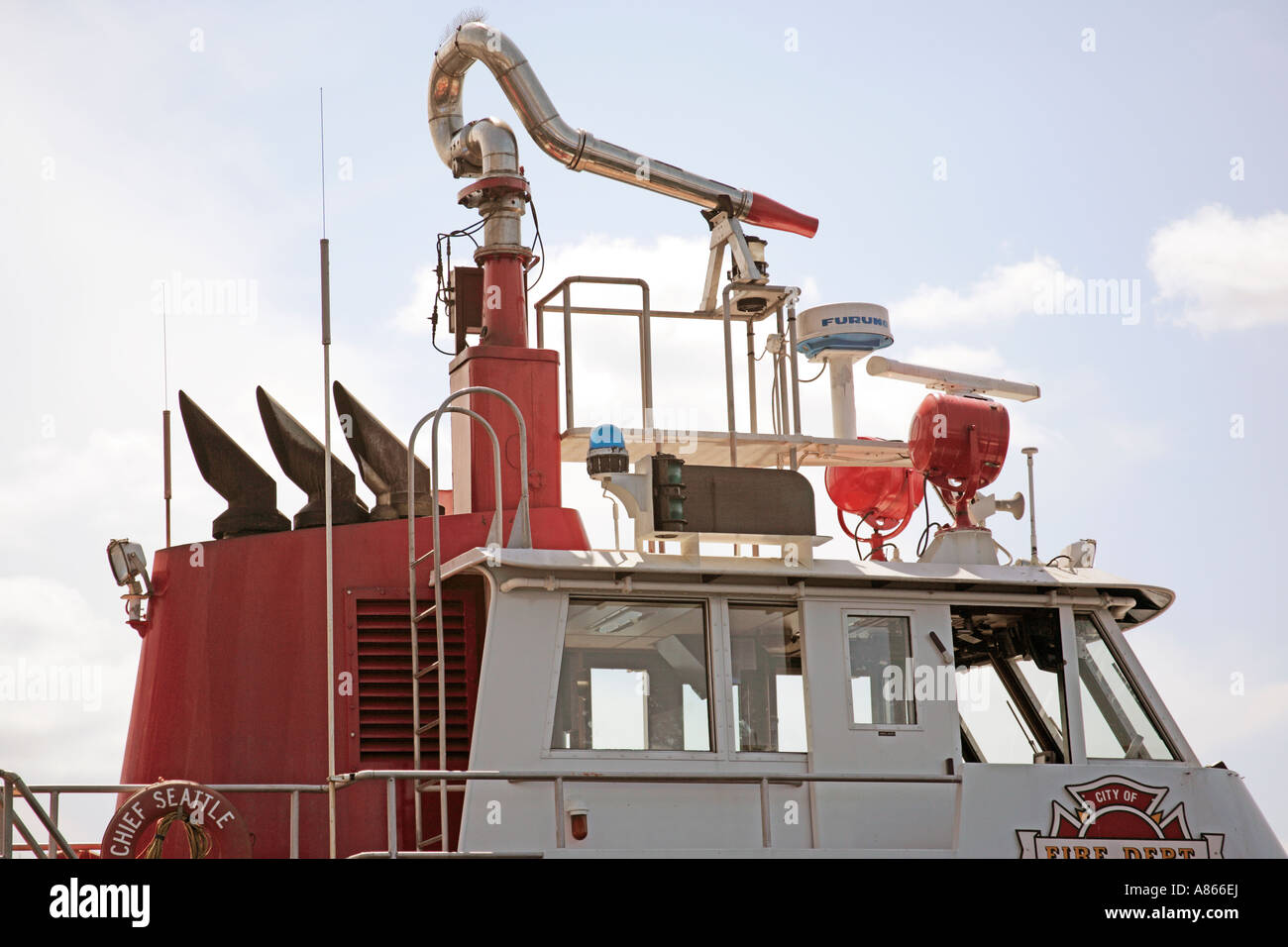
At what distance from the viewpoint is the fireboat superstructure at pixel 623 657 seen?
1105 centimetres

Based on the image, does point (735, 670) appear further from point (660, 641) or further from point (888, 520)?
point (888, 520)

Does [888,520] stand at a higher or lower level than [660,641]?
higher

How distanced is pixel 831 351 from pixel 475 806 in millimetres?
5525

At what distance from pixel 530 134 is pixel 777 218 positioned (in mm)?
2374

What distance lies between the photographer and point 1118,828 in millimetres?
11609

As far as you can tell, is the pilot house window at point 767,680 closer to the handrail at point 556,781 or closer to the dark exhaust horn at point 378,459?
the handrail at point 556,781

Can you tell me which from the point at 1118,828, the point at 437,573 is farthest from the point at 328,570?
the point at 1118,828

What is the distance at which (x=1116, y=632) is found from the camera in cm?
1251

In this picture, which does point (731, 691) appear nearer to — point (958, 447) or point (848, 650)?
point (848, 650)

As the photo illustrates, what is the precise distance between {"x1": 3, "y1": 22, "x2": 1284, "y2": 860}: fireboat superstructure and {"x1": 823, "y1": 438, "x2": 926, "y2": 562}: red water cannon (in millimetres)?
1093

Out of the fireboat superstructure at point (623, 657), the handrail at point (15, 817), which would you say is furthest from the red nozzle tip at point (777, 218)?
the handrail at point (15, 817)
